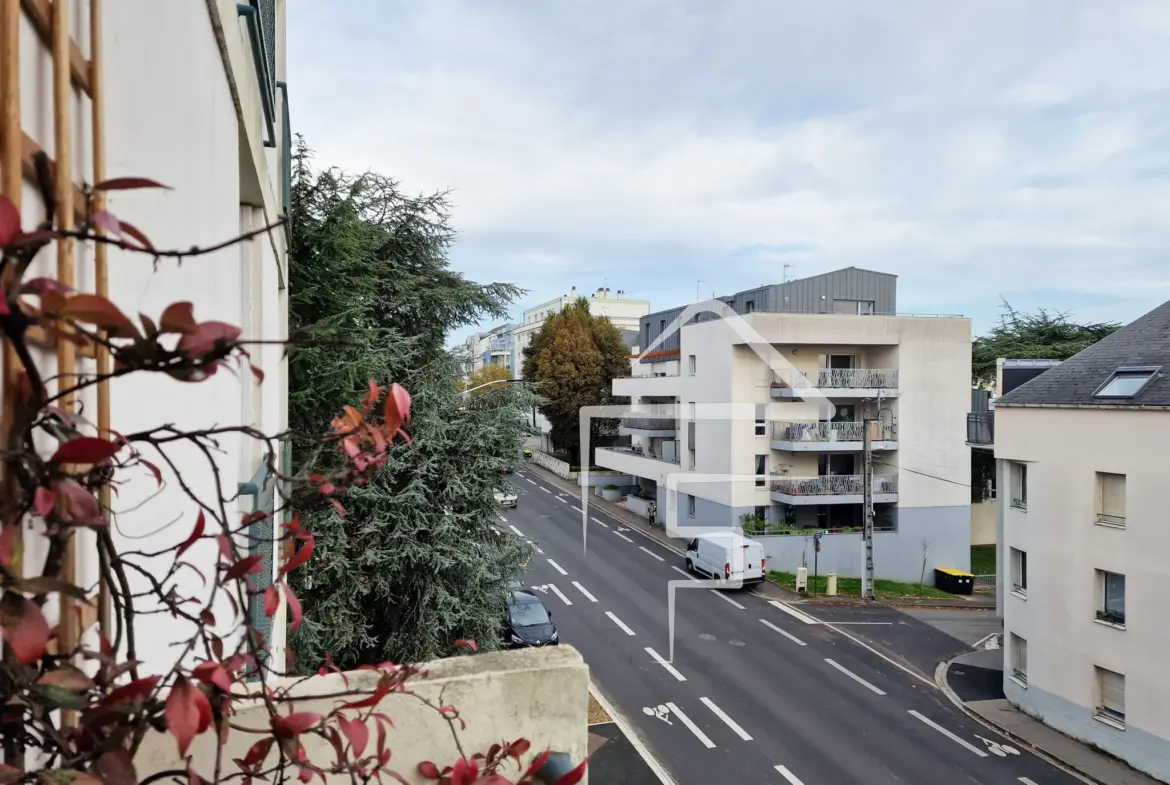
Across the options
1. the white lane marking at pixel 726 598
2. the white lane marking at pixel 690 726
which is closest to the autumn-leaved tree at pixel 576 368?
the white lane marking at pixel 726 598

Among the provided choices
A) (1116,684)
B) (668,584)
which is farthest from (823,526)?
(1116,684)

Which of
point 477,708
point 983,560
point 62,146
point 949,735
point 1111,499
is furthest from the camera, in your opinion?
point 983,560

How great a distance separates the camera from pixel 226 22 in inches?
116

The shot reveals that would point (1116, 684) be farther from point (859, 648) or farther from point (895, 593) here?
point (895, 593)

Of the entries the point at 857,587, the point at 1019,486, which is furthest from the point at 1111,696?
the point at 857,587

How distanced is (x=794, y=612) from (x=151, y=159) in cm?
2031

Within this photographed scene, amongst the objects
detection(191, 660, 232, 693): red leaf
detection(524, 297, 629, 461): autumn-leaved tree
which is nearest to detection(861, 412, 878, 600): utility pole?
detection(524, 297, 629, 461): autumn-leaved tree

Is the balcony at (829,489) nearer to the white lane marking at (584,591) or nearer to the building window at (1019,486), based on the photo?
the white lane marking at (584,591)

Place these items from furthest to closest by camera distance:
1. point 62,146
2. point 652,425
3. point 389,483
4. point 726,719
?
point 652,425 < point 726,719 < point 389,483 < point 62,146

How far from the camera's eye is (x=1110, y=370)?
13.9m

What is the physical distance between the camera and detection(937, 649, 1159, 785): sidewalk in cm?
1242

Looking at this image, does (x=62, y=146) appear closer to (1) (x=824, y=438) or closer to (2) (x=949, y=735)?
(2) (x=949, y=735)

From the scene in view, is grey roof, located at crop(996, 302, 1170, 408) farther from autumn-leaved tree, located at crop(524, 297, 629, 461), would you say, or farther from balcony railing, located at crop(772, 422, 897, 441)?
autumn-leaved tree, located at crop(524, 297, 629, 461)

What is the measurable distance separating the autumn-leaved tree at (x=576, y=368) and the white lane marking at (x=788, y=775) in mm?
24729
